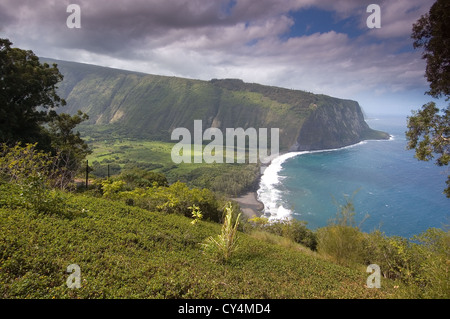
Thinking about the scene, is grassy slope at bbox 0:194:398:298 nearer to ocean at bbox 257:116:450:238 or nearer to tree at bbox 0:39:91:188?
tree at bbox 0:39:91:188

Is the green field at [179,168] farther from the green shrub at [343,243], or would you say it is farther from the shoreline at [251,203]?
the green shrub at [343,243]

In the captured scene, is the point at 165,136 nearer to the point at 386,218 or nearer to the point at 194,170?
the point at 194,170

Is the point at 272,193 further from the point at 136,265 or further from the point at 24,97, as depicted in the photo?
the point at 136,265

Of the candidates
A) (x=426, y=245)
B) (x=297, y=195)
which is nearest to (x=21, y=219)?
(x=426, y=245)

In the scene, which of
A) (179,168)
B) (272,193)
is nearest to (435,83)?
(272,193)

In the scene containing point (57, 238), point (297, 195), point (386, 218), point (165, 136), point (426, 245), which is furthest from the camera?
point (165, 136)
